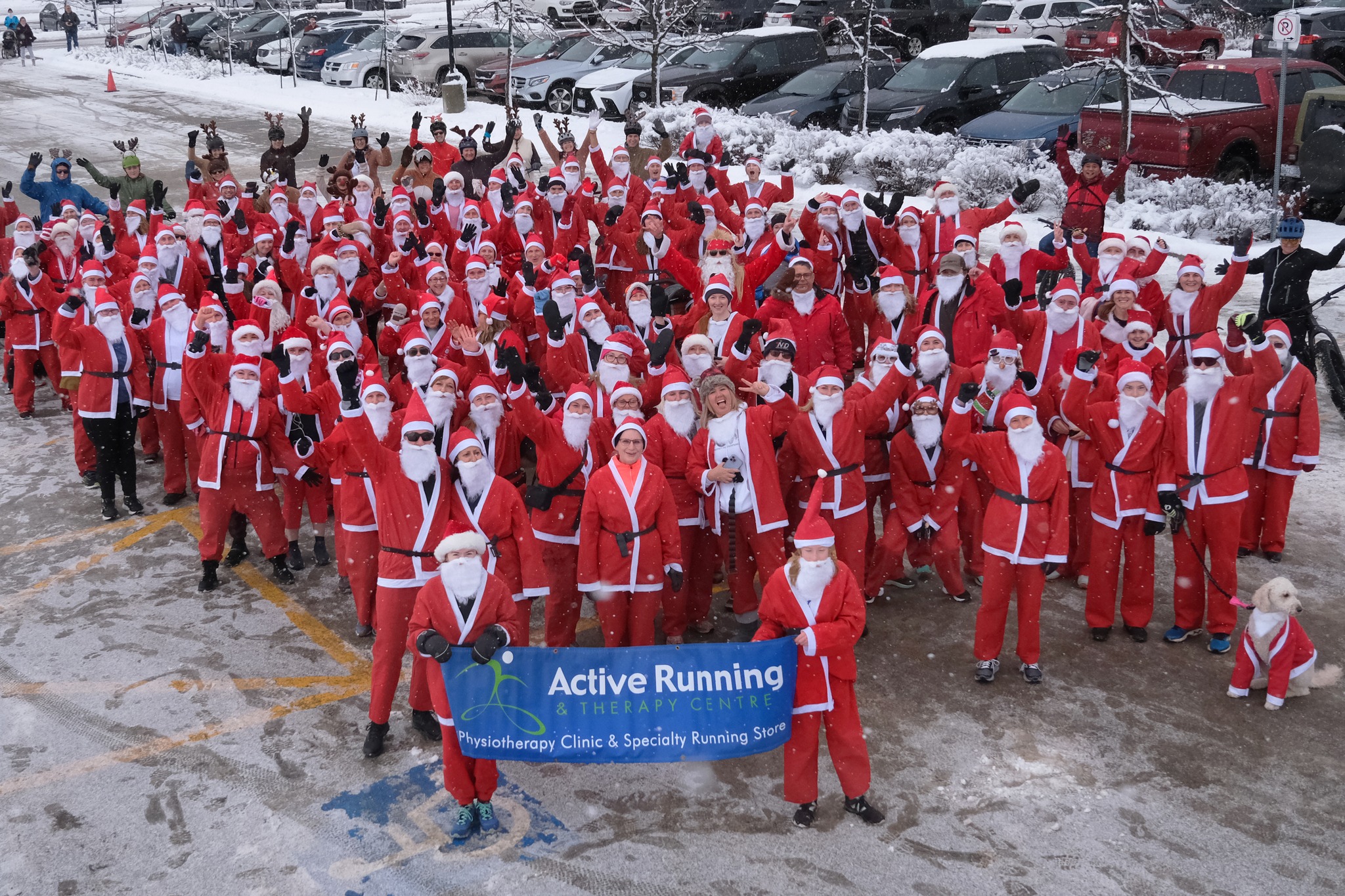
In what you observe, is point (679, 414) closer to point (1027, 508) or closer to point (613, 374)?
point (613, 374)

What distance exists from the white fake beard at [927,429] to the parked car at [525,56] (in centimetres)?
2038

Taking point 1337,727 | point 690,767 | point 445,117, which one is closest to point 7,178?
point 445,117

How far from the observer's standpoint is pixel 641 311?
28.3 feet

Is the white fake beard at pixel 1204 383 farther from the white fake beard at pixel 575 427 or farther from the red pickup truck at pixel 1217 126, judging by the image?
the red pickup truck at pixel 1217 126

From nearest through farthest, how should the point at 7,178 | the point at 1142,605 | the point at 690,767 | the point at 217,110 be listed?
the point at 690,767 < the point at 1142,605 < the point at 7,178 < the point at 217,110

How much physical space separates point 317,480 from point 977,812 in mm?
4825

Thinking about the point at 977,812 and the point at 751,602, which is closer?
the point at 977,812

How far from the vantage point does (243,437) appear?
7.65 m

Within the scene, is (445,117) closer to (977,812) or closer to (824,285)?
(824,285)

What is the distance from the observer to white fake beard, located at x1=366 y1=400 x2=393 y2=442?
6297 millimetres

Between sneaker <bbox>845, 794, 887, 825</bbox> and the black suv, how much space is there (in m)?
17.6

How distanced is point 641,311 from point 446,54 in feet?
72.2

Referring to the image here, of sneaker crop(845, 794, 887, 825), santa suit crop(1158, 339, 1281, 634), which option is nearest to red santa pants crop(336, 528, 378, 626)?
sneaker crop(845, 794, 887, 825)

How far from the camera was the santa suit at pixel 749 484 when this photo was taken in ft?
21.3
